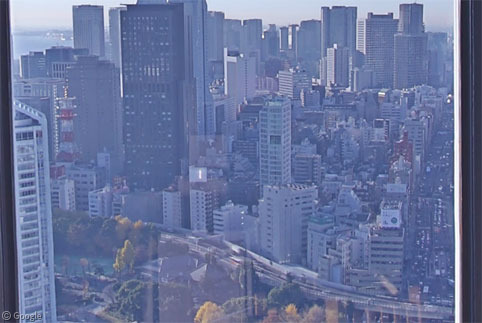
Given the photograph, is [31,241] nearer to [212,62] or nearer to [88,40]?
[88,40]

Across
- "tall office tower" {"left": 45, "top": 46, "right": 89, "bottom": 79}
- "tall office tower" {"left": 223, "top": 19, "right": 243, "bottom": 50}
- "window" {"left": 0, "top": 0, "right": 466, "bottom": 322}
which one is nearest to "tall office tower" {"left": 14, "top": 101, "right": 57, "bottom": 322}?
"window" {"left": 0, "top": 0, "right": 466, "bottom": 322}

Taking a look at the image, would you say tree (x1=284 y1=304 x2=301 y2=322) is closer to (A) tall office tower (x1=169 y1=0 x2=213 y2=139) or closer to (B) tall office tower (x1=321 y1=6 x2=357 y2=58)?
(A) tall office tower (x1=169 y1=0 x2=213 y2=139)

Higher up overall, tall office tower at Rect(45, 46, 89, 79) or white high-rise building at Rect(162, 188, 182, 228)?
tall office tower at Rect(45, 46, 89, 79)

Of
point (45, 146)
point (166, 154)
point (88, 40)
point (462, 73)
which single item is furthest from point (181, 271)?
point (462, 73)

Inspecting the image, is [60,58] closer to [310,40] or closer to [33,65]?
[33,65]

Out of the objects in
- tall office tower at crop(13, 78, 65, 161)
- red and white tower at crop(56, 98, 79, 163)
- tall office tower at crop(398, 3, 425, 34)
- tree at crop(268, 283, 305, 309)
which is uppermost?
tall office tower at crop(398, 3, 425, 34)

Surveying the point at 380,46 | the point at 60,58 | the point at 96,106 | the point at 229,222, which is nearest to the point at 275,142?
the point at 229,222

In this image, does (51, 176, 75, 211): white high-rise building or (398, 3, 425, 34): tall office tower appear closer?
(398, 3, 425, 34): tall office tower
